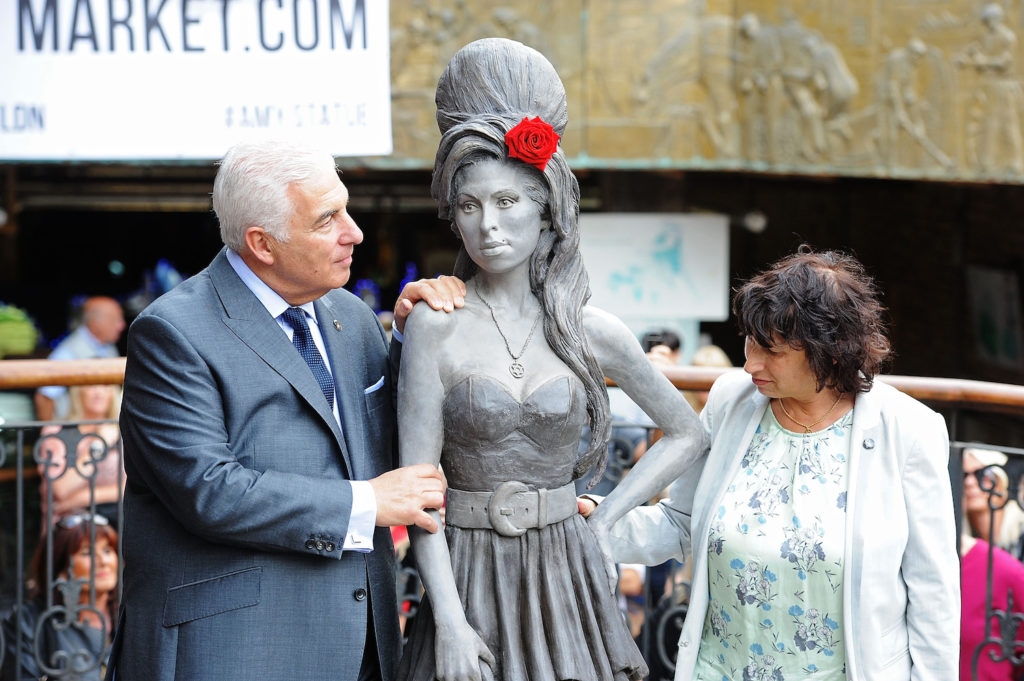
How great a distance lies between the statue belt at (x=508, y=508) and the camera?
243cm

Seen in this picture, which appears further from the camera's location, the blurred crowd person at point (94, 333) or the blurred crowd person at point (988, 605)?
the blurred crowd person at point (94, 333)

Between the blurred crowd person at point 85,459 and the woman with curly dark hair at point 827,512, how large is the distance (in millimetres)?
1924

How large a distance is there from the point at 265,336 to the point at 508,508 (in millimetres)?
583

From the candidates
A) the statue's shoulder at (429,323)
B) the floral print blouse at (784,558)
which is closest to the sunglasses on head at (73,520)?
A: the statue's shoulder at (429,323)

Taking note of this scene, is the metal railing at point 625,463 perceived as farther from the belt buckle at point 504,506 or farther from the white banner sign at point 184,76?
the belt buckle at point 504,506

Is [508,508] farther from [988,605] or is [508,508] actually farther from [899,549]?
[988,605]

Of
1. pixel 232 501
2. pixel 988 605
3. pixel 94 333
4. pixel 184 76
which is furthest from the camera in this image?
pixel 94 333

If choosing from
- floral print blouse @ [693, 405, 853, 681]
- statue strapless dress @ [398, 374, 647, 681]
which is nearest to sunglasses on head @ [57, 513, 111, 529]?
statue strapless dress @ [398, 374, 647, 681]

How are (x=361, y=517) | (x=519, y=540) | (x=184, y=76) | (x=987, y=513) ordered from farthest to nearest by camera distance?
1. (x=184, y=76)
2. (x=987, y=513)
3. (x=519, y=540)
4. (x=361, y=517)

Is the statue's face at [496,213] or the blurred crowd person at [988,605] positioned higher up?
the statue's face at [496,213]

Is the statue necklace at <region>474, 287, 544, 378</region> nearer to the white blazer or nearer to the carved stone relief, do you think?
the white blazer

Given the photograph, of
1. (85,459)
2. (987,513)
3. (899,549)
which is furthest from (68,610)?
(987,513)

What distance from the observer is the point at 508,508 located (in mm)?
2428

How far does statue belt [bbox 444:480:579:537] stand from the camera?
243cm
